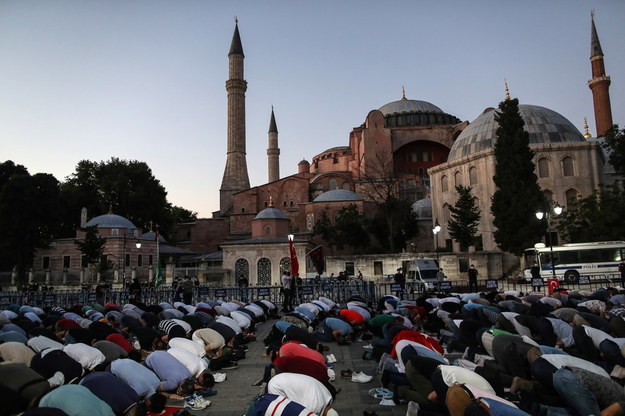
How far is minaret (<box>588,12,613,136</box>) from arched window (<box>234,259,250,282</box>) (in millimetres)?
32123

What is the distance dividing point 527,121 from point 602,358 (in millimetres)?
27070

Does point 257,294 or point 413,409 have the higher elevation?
point 257,294

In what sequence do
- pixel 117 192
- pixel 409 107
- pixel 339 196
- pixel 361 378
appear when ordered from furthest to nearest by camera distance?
pixel 409 107
pixel 117 192
pixel 339 196
pixel 361 378

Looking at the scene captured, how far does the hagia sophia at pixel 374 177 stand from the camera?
27609 mm

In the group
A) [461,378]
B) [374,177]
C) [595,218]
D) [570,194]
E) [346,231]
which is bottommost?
[461,378]

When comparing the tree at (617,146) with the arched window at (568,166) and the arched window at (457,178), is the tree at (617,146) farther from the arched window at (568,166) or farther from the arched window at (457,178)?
the arched window at (457,178)

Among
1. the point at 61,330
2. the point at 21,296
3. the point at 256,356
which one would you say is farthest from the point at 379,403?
the point at 21,296

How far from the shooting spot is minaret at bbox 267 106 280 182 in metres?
60.5

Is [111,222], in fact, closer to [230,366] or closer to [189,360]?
[230,366]

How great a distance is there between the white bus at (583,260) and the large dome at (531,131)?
10191 mm

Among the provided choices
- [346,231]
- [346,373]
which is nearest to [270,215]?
[346,231]

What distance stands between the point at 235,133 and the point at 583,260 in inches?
1302

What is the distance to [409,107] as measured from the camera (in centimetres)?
5350

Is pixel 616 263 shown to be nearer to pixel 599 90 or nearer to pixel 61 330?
pixel 61 330
